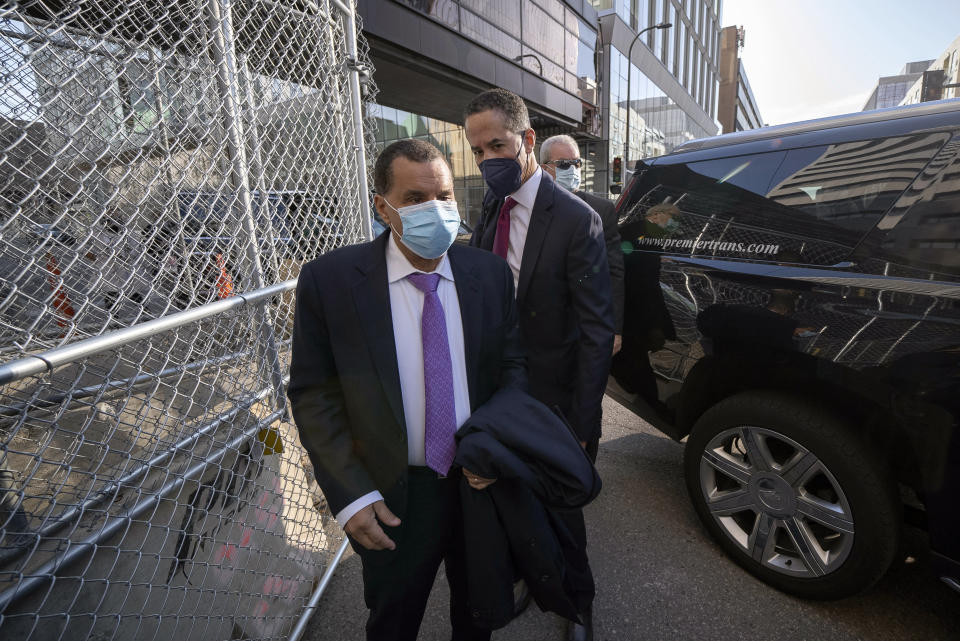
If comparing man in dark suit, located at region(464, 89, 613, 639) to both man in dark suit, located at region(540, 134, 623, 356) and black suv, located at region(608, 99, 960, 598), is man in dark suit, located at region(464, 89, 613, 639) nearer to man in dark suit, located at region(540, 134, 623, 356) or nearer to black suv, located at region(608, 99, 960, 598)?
man in dark suit, located at region(540, 134, 623, 356)

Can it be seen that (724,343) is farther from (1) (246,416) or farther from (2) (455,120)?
(2) (455,120)

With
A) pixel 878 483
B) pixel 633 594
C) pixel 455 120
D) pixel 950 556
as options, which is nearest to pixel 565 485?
pixel 633 594

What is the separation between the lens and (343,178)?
115 inches

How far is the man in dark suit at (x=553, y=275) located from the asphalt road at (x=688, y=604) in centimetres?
27

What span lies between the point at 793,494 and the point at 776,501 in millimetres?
90

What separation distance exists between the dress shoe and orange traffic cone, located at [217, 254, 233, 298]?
6.94 feet

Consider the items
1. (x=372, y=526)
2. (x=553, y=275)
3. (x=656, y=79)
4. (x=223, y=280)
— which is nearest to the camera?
(x=372, y=526)

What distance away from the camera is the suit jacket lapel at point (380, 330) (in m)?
1.41

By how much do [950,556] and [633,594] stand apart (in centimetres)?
119

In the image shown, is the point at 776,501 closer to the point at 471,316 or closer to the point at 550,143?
the point at 471,316

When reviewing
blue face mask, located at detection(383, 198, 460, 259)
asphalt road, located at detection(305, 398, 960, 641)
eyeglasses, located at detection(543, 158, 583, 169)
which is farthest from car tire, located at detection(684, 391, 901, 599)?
eyeglasses, located at detection(543, 158, 583, 169)

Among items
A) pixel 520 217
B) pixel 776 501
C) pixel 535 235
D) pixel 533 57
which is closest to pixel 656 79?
pixel 533 57

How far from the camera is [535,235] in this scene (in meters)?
2.01

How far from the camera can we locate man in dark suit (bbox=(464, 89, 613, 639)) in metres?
1.94
